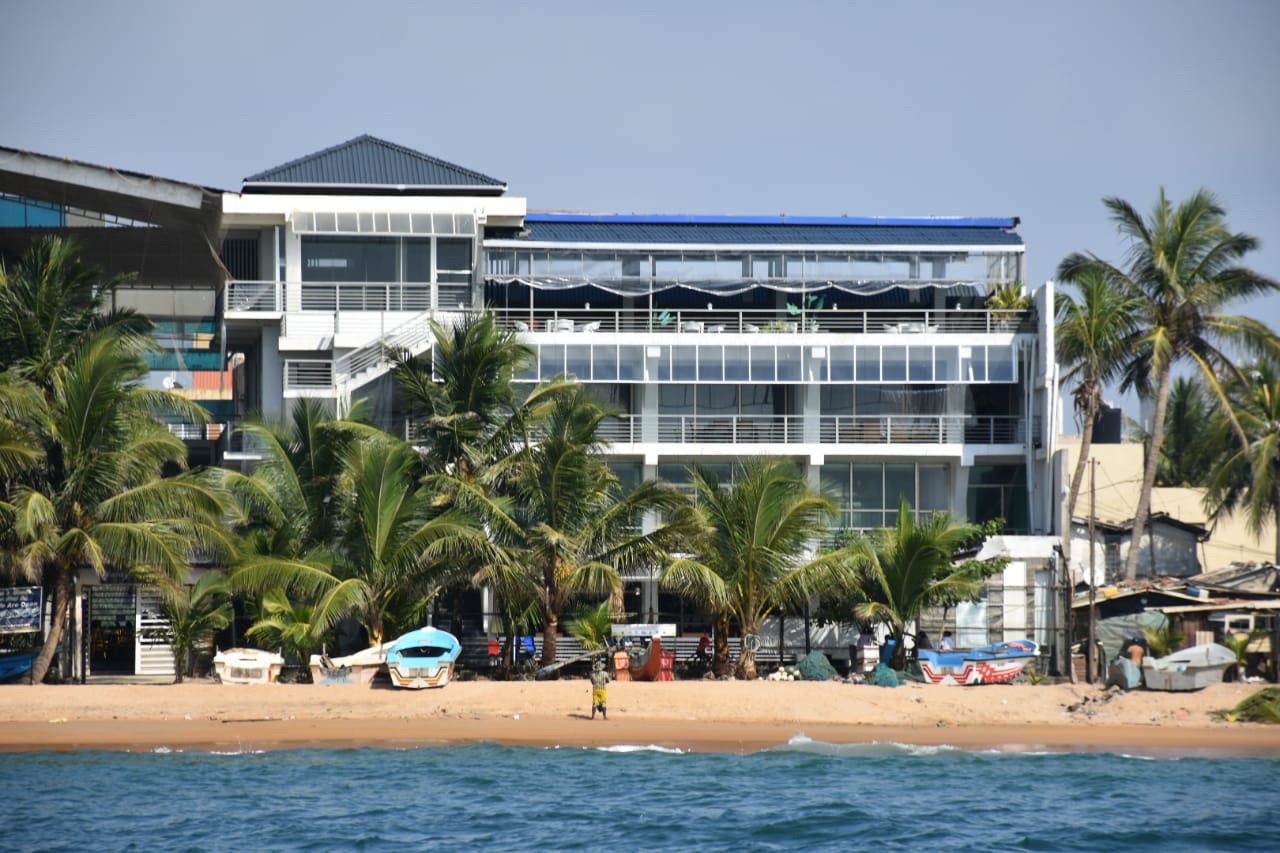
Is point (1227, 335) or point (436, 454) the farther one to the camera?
point (1227, 335)

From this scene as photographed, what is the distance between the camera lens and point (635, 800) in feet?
83.6

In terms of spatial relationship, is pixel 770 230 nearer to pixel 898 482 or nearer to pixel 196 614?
pixel 898 482

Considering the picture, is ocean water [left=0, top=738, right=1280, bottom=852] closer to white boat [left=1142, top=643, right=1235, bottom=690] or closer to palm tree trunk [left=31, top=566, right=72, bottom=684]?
white boat [left=1142, top=643, right=1235, bottom=690]

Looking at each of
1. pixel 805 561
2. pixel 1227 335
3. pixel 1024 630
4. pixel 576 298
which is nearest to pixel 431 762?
pixel 805 561

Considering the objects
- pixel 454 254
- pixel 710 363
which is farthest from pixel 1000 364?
pixel 454 254

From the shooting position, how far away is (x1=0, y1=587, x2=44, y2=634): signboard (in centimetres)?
3091

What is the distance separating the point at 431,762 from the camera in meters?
27.3

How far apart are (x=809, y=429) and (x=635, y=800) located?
17.5m

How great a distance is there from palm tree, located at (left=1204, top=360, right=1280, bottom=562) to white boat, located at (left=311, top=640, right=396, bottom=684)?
21.1 meters

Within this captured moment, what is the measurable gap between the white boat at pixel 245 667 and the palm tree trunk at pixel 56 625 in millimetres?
3142

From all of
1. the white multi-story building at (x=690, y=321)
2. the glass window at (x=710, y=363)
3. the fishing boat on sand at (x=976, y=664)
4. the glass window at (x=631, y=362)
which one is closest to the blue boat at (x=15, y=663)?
the white multi-story building at (x=690, y=321)

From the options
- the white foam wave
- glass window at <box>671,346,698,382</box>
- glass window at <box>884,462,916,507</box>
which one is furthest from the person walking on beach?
glass window at <box>884,462,916,507</box>

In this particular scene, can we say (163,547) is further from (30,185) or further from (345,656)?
(30,185)

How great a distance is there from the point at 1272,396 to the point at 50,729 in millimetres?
29504
